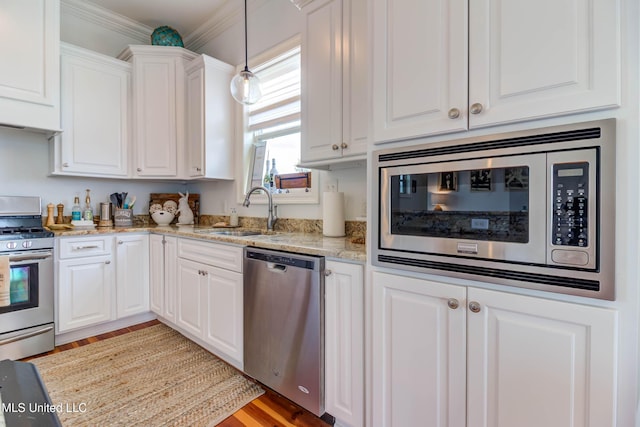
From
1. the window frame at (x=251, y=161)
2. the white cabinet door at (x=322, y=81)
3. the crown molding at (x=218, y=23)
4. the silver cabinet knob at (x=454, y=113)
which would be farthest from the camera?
the crown molding at (x=218, y=23)

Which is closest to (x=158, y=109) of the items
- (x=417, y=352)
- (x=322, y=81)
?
(x=322, y=81)

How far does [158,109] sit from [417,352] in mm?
3203

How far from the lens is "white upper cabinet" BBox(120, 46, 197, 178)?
9.84ft

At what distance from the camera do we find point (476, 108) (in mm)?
1029

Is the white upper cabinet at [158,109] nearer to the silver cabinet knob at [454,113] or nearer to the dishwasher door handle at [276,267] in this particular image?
the dishwasher door handle at [276,267]

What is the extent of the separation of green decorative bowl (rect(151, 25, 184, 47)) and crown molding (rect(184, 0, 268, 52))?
0.29 meters

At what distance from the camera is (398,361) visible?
4.06ft

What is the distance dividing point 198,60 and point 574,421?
11.4ft

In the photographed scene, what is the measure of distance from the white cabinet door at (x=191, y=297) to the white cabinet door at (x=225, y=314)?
81mm

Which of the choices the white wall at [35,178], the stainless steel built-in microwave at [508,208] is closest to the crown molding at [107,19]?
the white wall at [35,178]

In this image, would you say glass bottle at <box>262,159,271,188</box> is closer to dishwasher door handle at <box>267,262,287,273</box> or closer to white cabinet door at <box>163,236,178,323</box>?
white cabinet door at <box>163,236,178,323</box>

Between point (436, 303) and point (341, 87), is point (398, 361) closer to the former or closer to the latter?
point (436, 303)

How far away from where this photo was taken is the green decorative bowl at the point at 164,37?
3121mm

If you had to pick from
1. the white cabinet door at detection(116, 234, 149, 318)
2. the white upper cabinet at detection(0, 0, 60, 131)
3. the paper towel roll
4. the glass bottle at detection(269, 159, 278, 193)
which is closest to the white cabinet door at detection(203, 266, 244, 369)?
the paper towel roll
